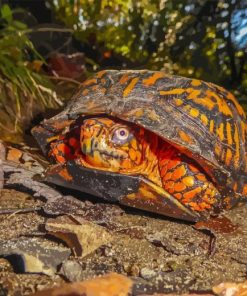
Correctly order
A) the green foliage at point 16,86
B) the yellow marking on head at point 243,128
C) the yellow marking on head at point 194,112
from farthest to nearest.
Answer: the green foliage at point 16,86, the yellow marking on head at point 243,128, the yellow marking on head at point 194,112

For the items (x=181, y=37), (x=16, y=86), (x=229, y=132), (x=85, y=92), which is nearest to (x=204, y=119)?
(x=229, y=132)

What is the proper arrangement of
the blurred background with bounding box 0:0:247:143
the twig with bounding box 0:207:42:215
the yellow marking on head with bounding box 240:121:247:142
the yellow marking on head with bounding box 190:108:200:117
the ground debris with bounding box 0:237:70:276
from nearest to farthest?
the ground debris with bounding box 0:237:70:276, the twig with bounding box 0:207:42:215, the yellow marking on head with bounding box 190:108:200:117, the yellow marking on head with bounding box 240:121:247:142, the blurred background with bounding box 0:0:247:143

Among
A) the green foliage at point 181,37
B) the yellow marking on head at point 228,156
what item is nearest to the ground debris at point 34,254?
the yellow marking on head at point 228,156

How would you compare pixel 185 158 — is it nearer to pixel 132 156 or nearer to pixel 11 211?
pixel 132 156

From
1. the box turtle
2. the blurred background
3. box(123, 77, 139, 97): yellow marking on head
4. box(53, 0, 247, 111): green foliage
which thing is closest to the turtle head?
the box turtle

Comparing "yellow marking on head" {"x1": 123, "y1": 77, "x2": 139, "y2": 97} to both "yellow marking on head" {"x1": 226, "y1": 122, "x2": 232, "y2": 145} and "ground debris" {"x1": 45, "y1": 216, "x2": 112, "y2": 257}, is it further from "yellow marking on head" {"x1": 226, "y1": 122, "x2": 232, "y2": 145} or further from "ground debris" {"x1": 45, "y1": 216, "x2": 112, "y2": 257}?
"ground debris" {"x1": 45, "y1": 216, "x2": 112, "y2": 257}

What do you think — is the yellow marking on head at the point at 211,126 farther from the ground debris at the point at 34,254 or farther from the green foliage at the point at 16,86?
the green foliage at the point at 16,86
